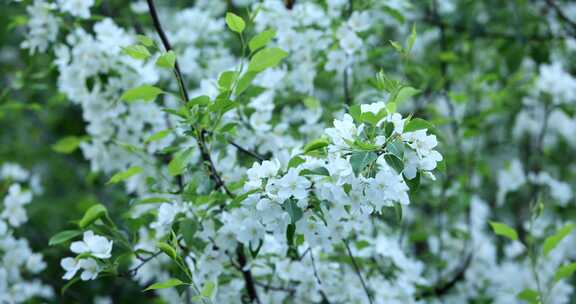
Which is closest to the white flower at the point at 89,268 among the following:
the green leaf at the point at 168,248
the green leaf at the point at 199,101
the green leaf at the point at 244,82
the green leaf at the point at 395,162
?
the green leaf at the point at 168,248

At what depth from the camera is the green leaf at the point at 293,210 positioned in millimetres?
1605

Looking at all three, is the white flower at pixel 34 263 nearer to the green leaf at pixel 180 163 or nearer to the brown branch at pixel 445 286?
the green leaf at pixel 180 163

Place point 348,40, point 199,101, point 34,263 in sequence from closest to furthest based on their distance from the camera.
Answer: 1. point 199,101
2. point 348,40
3. point 34,263

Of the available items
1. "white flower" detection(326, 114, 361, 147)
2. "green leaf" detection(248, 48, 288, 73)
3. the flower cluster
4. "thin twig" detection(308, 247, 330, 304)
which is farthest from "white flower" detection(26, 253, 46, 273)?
"white flower" detection(326, 114, 361, 147)

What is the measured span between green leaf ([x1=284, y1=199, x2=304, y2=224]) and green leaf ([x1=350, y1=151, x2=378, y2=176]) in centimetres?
22

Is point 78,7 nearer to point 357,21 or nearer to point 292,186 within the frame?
point 357,21

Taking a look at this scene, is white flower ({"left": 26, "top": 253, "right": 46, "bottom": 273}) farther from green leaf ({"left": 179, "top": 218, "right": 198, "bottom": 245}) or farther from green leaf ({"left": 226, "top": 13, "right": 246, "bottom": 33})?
green leaf ({"left": 226, "top": 13, "right": 246, "bottom": 33})

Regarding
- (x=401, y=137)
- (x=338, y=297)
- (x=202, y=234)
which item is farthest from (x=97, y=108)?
(x=401, y=137)

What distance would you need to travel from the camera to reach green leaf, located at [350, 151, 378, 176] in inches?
57.5

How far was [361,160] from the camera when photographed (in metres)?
1.48

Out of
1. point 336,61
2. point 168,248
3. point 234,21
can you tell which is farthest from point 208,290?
point 336,61

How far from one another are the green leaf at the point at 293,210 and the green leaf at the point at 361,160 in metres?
0.22

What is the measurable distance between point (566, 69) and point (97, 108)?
2791mm

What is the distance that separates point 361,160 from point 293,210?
237 mm
